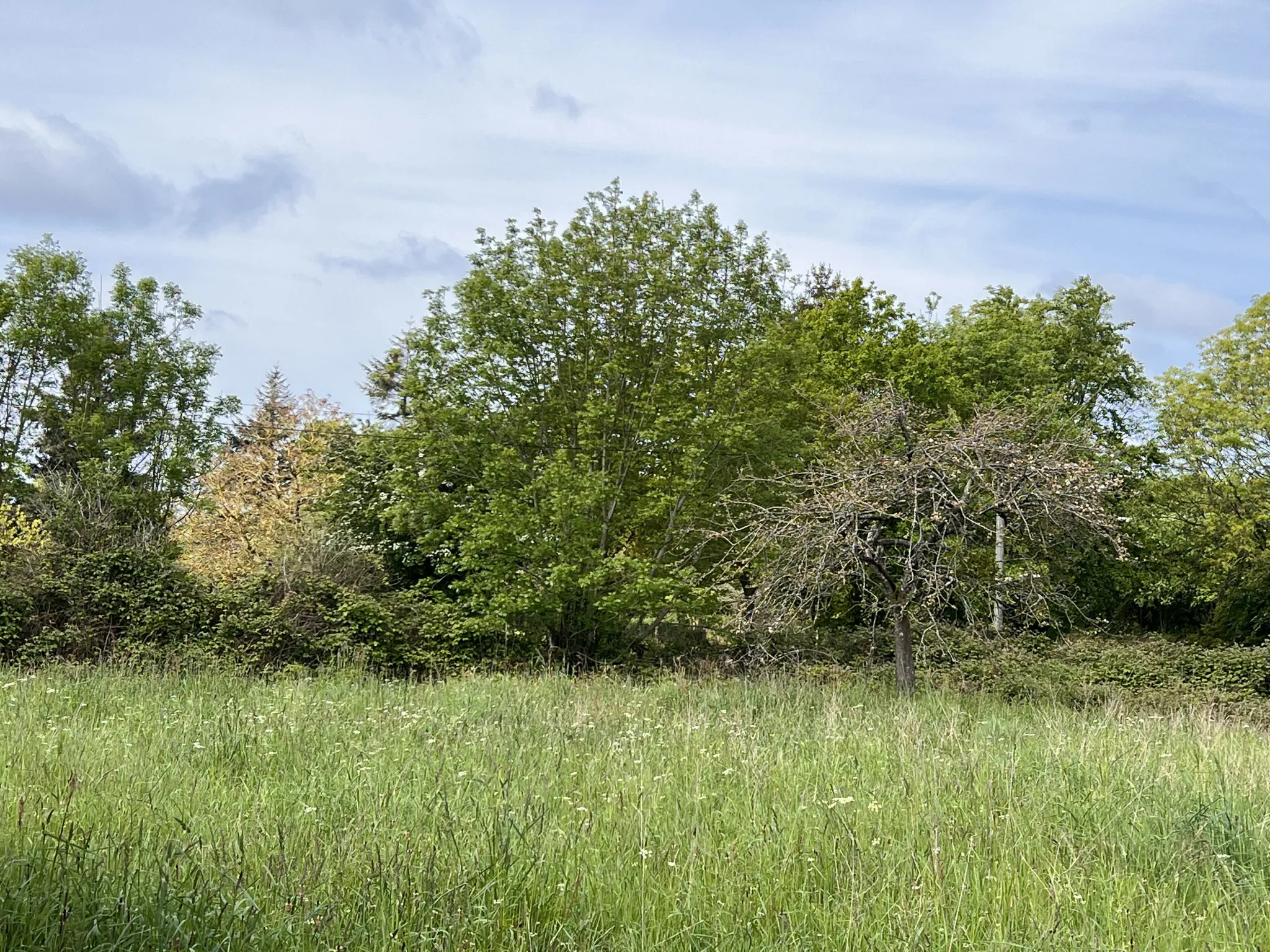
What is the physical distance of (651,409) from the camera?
612 inches

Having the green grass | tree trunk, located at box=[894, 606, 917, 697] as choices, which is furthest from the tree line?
the green grass

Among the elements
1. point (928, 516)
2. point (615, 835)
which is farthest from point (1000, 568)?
point (615, 835)

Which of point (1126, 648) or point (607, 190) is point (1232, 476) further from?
point (607, 190)

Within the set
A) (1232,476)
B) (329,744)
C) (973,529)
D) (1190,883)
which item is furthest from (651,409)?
(1232,476)

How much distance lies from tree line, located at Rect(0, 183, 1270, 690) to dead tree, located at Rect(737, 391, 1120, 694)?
0.05 m

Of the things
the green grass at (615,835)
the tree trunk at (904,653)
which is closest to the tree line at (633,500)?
the tree trunk at (904,653)

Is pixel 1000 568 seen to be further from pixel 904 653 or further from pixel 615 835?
pixel 615 835

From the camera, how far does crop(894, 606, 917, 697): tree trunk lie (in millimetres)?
11656

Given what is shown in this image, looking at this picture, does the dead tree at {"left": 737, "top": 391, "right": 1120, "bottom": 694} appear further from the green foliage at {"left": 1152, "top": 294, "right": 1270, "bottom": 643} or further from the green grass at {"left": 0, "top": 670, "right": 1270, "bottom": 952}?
the green foliage at {"left": 1152, "top": 294, "right": 1270, "bottom": 643}

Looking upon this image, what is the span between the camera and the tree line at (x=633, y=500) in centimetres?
1145

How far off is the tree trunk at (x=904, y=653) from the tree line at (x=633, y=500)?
0.03m

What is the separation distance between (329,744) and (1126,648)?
1557 cm

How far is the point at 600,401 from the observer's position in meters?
15.5

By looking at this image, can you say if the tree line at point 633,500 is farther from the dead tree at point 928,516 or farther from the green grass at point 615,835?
the green grass at point 615,835
